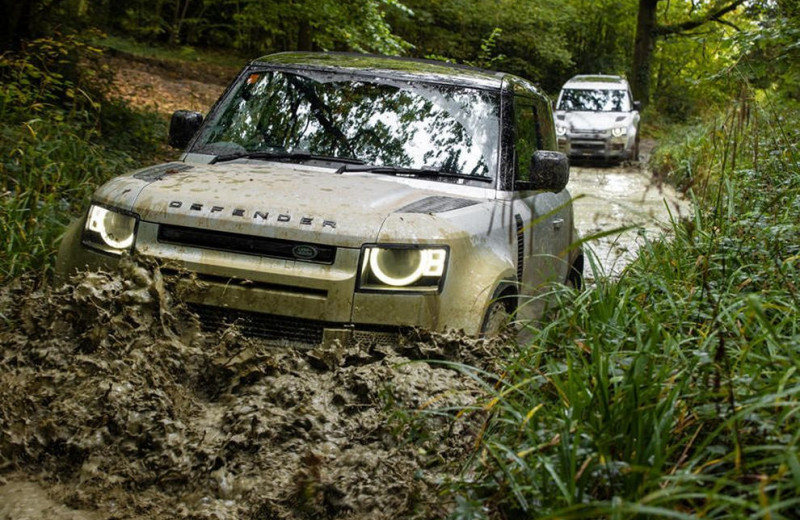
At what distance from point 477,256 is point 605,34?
35.4m

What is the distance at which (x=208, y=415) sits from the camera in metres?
3.27

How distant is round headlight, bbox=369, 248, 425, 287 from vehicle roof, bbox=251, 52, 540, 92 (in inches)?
68.2

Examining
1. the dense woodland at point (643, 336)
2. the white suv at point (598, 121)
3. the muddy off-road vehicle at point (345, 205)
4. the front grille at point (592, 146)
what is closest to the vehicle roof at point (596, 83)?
the white suv at point (598, 121)

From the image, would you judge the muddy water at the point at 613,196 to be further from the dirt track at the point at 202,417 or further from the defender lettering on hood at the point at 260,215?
the dirt track at the point at 202,417

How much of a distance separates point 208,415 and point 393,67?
2700 millimetres

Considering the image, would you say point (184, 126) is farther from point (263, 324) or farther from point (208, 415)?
point (208, 415)

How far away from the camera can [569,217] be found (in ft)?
20.1

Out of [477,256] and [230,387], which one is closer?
[230,387]

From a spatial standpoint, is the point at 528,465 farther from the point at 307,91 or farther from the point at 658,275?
the point at 307,91

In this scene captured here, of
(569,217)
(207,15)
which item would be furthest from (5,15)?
(207,15)

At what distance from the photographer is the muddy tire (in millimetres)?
3864

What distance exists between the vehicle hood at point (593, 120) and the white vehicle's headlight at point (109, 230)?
51.7ft

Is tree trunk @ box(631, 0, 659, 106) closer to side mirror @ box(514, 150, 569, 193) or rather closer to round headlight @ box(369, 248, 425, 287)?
side mirror @ box(514, 150, 569, 193)

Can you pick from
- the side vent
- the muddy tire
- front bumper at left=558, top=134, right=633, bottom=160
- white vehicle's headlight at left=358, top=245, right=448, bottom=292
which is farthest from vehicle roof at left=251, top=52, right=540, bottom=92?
front bumper at left=558, top=134, right=633, bottom=160
